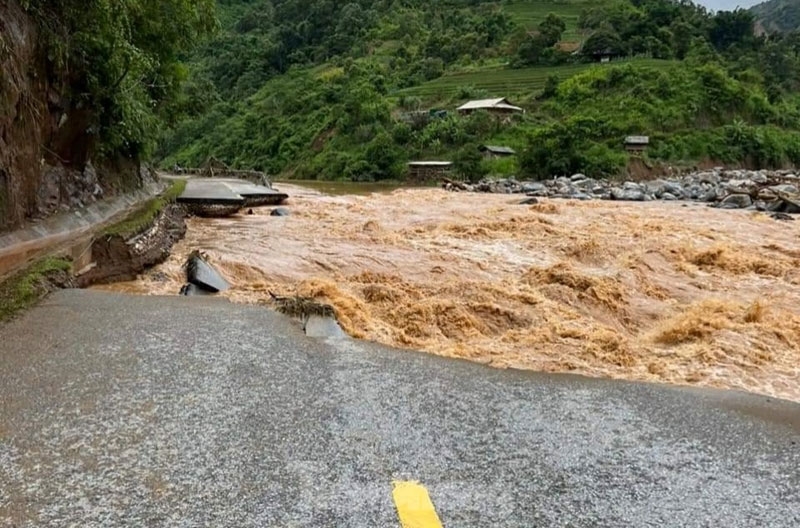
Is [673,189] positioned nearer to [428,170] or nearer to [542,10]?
[428,170]

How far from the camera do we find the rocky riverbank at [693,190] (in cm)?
2533

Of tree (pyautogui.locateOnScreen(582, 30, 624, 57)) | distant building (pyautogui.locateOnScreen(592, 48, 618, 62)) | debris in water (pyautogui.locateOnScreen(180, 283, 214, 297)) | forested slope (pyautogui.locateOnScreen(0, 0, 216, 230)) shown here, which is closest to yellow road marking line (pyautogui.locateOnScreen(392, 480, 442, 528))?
debris in water (pyautogui.locateOnScreen(180, 283, 214, 297))

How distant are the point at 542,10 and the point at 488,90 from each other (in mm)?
41483

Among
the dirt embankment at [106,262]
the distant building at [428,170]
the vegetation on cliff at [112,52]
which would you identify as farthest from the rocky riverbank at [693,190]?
the dirt embankment at [106,262]

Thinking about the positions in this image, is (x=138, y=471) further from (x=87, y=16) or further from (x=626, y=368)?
(x=87, y=16)

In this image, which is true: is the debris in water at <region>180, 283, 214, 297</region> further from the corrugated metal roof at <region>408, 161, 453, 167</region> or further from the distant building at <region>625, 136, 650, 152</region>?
the distant building at <region>625, 136, 650, 152</region>

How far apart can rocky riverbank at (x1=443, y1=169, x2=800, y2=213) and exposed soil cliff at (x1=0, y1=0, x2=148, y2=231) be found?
21852 mm

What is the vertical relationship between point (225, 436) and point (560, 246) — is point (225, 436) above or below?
above

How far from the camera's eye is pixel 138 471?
3582mm

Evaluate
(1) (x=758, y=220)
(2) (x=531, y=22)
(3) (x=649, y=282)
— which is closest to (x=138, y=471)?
(3) (x=649, y=282)

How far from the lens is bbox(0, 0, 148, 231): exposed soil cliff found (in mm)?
9727

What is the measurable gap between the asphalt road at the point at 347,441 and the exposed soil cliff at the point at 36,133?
16.4ft

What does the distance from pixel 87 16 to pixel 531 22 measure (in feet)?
290

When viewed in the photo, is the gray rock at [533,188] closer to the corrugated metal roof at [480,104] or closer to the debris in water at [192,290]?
the corrugated metal roof at [480,104]
